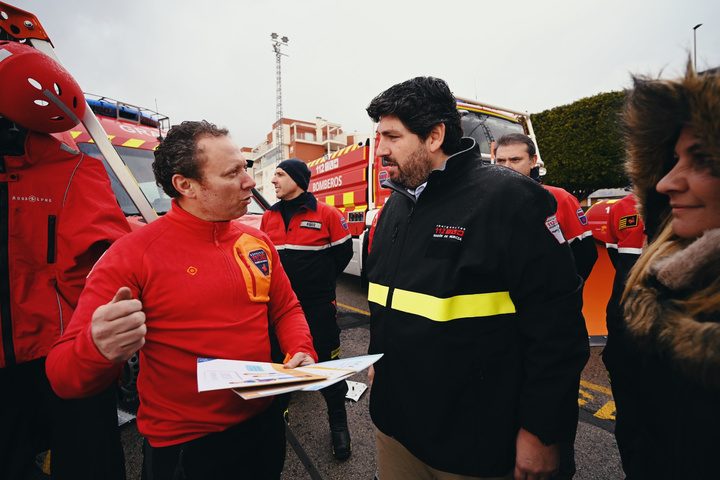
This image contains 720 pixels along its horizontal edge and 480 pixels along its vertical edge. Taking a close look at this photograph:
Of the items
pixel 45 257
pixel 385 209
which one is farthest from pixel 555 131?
pixel 45 257

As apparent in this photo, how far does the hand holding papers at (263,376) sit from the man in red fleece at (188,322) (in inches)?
6.7

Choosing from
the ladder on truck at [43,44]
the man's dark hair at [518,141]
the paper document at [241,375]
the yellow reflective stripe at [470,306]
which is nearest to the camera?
the paper document at [241,375]

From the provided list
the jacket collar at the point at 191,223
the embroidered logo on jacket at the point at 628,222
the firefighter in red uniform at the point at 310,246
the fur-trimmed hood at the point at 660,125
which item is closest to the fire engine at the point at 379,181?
the firefighter in red uniform at the point at 310,246

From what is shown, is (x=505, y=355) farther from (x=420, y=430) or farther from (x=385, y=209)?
(x=385, y=209)

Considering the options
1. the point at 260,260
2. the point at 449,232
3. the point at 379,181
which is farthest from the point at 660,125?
the point at 379,181

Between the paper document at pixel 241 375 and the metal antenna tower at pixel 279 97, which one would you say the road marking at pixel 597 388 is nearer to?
the paper document at pixel 241 375

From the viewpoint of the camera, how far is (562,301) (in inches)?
43.7

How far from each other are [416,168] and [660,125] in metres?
0.76

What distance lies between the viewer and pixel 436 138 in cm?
140

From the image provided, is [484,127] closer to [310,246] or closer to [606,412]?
[310,246]

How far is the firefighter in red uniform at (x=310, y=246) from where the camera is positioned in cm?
291

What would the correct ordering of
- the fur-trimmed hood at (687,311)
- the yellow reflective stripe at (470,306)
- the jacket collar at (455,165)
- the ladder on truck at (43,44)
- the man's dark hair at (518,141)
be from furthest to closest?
1. the man's dark hair at (518,141)
2. the ladder on truck at (43,44)
3. the jacket collar at (455,165)
4. the yellow reflective stripe at (470,306)
5. the fur-trimmed hood at (687,311)

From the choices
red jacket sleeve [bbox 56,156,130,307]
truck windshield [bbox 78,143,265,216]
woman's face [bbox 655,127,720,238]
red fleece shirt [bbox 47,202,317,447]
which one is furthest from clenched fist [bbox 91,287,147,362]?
truck windshield [bbox 78,143,265,216]

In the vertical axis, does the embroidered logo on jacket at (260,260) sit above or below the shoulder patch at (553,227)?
below
